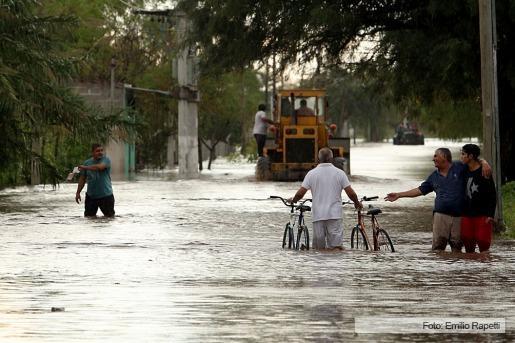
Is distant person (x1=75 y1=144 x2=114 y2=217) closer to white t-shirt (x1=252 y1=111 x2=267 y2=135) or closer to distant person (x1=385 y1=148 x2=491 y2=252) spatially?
distant person (x1=385 y1=148 x2=491 y2=252)

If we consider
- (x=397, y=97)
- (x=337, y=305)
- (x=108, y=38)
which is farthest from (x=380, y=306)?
(x=108, y=38)

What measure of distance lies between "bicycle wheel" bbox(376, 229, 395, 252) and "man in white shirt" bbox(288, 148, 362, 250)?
2.58 ft

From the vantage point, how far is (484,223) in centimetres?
2045

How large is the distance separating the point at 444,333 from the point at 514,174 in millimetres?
27126

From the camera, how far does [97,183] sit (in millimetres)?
29438

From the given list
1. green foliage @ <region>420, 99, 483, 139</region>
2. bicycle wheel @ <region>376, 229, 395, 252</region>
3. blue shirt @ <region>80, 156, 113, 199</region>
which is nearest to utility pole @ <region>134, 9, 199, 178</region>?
green foliage @ <region>420, 99, 483, 139</region>

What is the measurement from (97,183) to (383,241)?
9.00 meters

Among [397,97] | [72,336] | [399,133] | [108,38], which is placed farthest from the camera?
[399,133]

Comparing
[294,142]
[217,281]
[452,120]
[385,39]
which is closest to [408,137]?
[452,120]

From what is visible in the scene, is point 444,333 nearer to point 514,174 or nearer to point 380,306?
point 380,306

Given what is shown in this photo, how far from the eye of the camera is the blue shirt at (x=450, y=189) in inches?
797

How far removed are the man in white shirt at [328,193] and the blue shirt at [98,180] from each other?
30.0ft

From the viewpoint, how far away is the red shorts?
2045cm

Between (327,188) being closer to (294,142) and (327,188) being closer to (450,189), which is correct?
(450,189)
